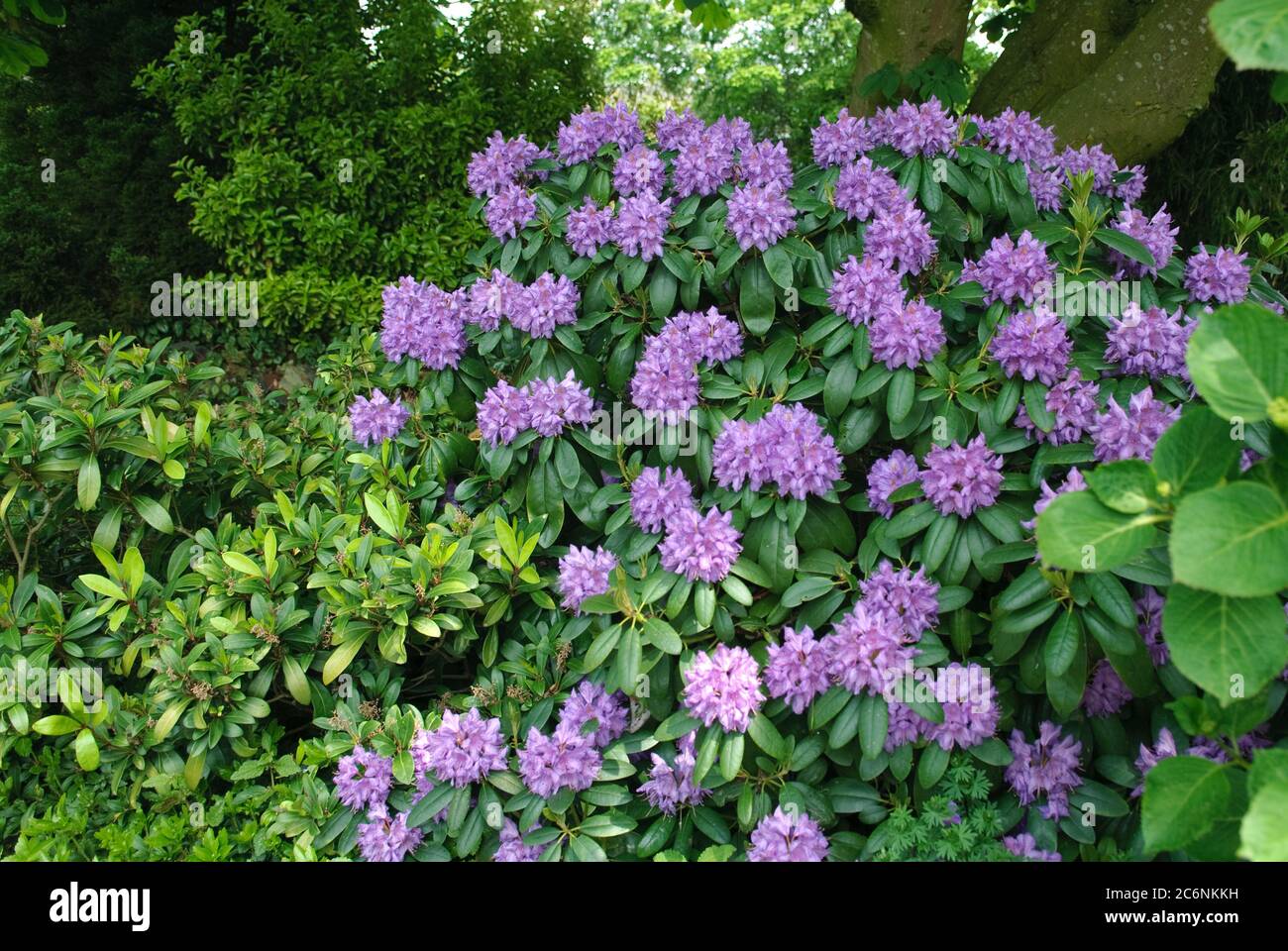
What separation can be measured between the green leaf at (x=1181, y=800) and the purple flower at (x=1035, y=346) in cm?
97

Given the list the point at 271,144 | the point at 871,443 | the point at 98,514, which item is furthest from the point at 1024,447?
the point at 271,144

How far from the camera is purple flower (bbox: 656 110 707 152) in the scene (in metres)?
2.70

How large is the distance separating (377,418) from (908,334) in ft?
5.26

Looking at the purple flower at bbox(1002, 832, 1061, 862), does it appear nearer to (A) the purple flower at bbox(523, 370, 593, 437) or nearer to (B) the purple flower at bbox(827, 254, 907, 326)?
(B) the purple flower at bbox(827, 254, 907, 326)

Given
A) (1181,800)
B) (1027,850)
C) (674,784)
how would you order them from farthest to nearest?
(674,784)
(1027,850)
(1181,800)

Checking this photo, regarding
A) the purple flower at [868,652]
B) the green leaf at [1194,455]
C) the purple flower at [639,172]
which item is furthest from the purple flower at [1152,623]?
the purple flower at [639,172]

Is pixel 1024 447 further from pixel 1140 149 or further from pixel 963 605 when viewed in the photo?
pixel 1140 149

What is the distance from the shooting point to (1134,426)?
1981 millimetres

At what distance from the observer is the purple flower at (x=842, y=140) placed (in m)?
2.53

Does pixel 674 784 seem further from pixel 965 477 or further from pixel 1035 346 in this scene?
pixel 1035 346

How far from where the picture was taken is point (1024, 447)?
7.34 ft

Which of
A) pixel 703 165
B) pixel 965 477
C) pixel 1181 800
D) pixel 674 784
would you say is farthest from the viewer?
pixel 703 165

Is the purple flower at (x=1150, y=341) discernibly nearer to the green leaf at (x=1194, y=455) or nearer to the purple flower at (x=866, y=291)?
the purple flower at (x=866, y=291)

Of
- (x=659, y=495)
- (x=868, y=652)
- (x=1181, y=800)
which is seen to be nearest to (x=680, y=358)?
(x=659, y=495)
